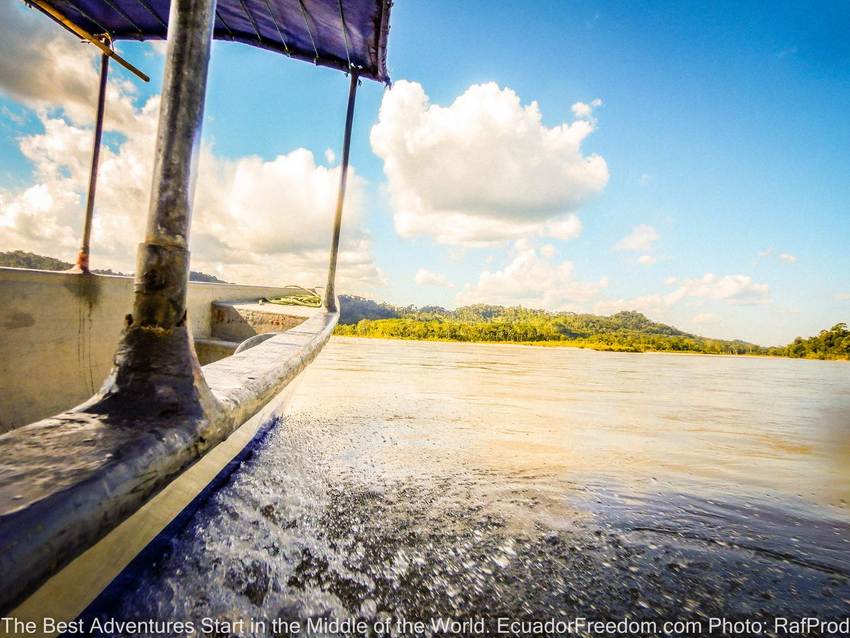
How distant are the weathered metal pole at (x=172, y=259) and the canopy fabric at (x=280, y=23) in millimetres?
2836

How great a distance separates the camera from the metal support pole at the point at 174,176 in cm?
106

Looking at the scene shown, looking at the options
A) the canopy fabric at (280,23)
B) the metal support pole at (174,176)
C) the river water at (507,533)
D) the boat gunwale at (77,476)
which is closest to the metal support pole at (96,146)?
the canopy fabric at (280,23)

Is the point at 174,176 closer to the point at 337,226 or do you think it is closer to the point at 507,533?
the point at 507,533

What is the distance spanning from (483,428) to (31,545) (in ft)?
10.0

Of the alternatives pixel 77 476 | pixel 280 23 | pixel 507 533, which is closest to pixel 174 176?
pixel 77 476

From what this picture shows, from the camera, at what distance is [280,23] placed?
3652 millimetres

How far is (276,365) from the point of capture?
1833mm

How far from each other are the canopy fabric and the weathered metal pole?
9.30 feet

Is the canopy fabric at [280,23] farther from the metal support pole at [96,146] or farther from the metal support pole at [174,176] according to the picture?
the metal support pole at [174,176]

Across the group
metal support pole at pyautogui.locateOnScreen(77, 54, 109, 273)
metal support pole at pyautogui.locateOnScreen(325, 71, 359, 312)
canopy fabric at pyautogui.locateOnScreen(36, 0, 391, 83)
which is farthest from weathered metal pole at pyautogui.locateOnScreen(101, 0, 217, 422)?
metal support pole at pyautogui.locateOnScreen(325, 71, 359, 312)

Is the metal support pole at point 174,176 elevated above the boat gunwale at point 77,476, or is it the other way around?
the metal support pole at point 174,176

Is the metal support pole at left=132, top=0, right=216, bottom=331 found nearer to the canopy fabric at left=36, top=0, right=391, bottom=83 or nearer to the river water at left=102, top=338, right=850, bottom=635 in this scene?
the river water at left=102, top=338, right=850, bottom=635

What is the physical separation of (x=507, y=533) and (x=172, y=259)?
1482mm

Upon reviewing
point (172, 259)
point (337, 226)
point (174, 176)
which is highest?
point (337, 226)
